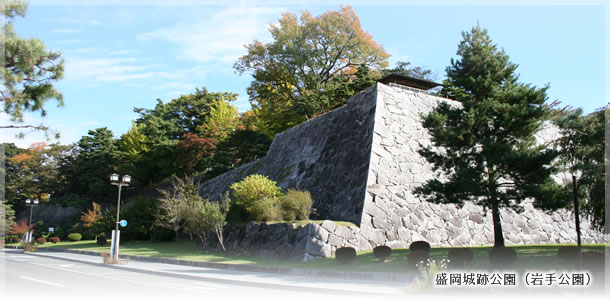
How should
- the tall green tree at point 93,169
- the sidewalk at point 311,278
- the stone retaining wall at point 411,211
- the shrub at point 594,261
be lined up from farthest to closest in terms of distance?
the tall green tree at point 93,169 < the stone retaining wall at point 411,211 < the sidewalk at point 311,278 < the shrub at point 594,261

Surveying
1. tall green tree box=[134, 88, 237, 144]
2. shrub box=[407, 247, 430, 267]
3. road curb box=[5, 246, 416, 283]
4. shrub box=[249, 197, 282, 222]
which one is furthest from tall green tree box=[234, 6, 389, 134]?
shrub box=[407, 247, 430, 267]

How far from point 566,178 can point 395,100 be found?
1232 centimetres

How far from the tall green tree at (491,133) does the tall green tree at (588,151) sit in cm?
162

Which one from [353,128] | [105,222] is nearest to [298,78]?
[353,128]

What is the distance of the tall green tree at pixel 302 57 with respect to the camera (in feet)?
123

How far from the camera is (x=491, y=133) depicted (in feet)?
47.8

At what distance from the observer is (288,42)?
3716 cm

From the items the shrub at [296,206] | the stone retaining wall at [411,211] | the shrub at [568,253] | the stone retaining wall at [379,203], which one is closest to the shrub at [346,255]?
the stone retaining wall at [379,203]

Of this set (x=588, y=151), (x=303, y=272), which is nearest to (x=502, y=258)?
(x=303, y=272)

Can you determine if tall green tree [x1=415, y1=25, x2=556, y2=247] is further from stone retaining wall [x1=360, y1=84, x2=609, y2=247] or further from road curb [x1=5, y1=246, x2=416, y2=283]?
road curb [x1=5, y1=246, x2=416, y2=283]

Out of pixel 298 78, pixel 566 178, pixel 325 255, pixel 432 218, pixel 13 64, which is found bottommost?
pixel 325 255

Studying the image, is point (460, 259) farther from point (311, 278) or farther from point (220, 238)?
point (220, 238)

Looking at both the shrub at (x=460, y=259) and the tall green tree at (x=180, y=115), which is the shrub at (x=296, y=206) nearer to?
the shrub at (x=460, y=259)

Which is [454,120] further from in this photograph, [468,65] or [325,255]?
[325,255]
